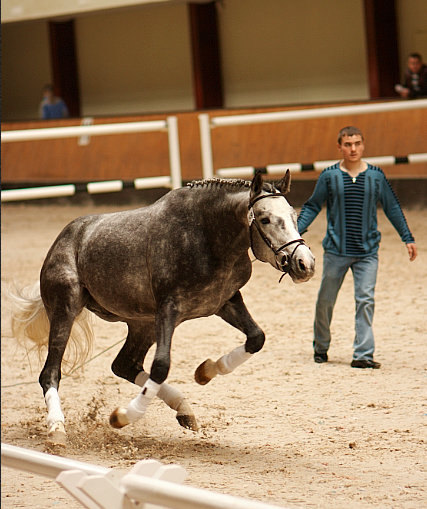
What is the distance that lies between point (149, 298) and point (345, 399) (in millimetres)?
1598

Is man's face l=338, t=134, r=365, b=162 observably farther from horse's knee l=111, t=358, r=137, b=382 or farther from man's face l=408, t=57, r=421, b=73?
man's face l=408, t=57, r=421, b=73

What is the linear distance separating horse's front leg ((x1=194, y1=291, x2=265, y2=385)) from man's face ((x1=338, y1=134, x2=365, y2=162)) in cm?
175

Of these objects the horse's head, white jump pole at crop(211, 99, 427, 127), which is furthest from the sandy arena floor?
white jump pole at crop(211, 99, 427, 127)

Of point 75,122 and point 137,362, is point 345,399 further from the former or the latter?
point 75,122

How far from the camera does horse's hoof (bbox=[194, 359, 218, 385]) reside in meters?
4.32

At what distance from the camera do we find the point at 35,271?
388 inches

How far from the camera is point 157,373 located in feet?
12.9

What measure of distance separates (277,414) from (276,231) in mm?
1642

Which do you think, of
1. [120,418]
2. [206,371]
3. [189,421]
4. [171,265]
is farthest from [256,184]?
[189,421]

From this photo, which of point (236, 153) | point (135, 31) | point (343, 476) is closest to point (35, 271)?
point (236, 153)

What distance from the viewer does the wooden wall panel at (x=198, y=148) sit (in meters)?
10.8

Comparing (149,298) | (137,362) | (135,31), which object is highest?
(135,31)

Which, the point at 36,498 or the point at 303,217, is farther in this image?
the point at 303,217

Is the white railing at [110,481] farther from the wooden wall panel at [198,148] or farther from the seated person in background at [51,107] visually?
the seated person in background at [51,107]
